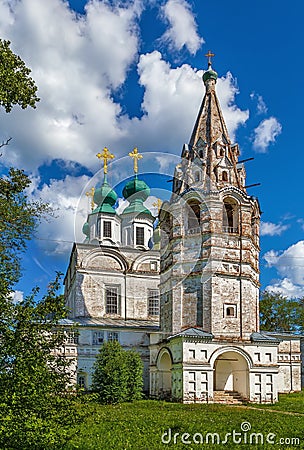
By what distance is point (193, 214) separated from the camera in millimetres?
28734

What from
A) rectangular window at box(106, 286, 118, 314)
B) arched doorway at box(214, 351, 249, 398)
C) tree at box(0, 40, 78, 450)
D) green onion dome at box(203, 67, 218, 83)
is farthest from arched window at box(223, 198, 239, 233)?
tree at box(0, 40, 78, 450)

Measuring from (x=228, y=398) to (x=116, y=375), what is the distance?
17.9 feet

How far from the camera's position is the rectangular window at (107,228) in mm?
37719

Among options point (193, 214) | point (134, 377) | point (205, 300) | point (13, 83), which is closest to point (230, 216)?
point (193, 214)

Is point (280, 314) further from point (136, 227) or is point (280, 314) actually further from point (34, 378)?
point (34, 378)

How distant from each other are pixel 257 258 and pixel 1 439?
22.7 m

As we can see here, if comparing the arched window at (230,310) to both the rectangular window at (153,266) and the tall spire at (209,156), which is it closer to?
the tall spire at (209,156)

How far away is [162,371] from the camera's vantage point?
28391mm

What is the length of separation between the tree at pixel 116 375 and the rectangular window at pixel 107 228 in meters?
11.3

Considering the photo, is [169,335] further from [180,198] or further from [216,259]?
[180,198]

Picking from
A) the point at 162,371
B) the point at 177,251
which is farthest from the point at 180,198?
the point at 162,371

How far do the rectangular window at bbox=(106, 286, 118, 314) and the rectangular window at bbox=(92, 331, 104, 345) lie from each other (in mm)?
3670

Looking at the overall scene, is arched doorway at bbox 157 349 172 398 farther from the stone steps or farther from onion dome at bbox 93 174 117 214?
onion dome at bbox 93 174 117 214

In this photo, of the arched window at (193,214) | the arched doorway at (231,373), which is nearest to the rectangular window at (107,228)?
the arched window at (193,214)
